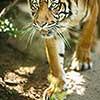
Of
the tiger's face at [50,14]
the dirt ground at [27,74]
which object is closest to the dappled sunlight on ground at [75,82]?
the dirt ground at [27,74]

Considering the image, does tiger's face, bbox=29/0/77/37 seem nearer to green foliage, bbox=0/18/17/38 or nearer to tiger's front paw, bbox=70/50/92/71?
green foliage, bbox=0/18/17/38

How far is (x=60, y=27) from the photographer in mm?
2639

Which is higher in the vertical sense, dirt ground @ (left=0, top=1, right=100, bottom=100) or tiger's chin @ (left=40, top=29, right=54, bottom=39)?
tiger's chin @ (left=40, top=29, right=54, bottom=39)

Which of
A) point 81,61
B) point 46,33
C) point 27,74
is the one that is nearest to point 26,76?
point 27,74

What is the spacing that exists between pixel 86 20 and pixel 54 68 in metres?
0.51

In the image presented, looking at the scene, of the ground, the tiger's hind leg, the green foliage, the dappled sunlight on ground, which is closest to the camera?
the green foliage

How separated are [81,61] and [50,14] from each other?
2.71 feet

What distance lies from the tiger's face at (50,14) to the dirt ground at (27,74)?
48cm

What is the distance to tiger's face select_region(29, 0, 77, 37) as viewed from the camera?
2434mm

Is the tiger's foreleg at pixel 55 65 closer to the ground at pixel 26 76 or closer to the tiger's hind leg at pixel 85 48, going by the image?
the ground at pixel 26 76

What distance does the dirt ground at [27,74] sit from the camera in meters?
2.76

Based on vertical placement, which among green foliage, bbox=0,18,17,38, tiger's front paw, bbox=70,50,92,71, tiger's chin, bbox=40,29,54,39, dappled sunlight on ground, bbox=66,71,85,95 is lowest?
dappled sunlight on ground, bbox=66,71,85,95

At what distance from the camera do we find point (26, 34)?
3.43 m

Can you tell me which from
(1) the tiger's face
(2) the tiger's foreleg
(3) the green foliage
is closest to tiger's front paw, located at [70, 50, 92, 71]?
(2) the tiger's foreleg
